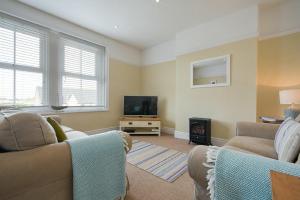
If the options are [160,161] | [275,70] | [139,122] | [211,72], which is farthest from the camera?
[139,122]

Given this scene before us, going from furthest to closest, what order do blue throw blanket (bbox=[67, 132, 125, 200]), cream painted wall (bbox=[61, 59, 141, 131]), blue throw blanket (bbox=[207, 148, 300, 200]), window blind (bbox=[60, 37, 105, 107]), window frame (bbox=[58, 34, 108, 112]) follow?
cream painted wall (bbox=[61, 59, 141, 131]), window blind (bbox=[60, 37, 105, 107]), window frame (bbox=[58, 34, 108, 112]), blue throw blanket (bbox=[67, 132, 125, 200]), blue throw blanket (bbox=[207, 148, 300, 200])

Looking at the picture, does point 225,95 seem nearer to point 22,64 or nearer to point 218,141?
point 218,141

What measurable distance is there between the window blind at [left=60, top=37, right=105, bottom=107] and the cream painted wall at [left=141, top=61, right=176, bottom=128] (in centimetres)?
151

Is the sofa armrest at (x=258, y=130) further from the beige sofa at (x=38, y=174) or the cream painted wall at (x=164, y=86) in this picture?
the cream painted wall at (x=164, y=86)

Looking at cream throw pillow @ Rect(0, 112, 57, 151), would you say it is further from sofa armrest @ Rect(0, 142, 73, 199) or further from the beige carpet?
the beige carpet

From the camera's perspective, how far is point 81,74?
3564mm

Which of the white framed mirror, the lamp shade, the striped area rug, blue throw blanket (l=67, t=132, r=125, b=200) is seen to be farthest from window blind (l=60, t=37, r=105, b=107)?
the lamp shade

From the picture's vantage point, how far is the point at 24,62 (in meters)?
2.70

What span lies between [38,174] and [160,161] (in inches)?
69.6

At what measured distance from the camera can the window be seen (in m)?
2.53

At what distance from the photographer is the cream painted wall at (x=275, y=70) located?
2.47 metres

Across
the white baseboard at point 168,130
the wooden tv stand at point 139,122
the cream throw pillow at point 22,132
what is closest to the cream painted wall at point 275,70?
the white baseboard at point 168,130

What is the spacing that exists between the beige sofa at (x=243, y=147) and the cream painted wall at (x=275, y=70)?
1047mm

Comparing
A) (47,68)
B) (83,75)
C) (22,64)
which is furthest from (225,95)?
(22,64)
